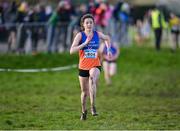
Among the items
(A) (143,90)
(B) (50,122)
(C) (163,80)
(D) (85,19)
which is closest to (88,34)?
(D) (85,19)

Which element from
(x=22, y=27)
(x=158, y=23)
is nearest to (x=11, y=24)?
(x=22, y=27)

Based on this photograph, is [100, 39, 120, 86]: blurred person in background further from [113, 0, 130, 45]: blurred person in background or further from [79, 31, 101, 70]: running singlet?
[79, 31, 101, 70]: running singlet

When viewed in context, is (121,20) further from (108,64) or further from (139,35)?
(139,35)

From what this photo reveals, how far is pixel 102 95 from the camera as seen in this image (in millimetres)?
21672

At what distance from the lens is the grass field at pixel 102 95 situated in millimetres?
13703

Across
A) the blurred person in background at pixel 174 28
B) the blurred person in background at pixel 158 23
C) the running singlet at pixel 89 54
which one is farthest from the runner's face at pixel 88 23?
the blurred person in background at pixel 174 28

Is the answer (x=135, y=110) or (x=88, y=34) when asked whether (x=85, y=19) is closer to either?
(x=88, y=34)

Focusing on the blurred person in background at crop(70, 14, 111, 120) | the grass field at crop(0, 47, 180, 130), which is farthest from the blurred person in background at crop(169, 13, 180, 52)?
the blurred person in background at crop(70, 14, 111, 120)

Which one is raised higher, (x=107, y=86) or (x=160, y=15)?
(x=160, y=15)

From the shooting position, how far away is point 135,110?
653 inches

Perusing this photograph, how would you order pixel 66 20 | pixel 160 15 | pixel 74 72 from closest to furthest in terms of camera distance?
1. pixel 74 72
2. pixel 66 20
3. pixel 160 15

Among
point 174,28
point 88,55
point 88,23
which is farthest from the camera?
point 174,28

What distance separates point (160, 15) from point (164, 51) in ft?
6.45

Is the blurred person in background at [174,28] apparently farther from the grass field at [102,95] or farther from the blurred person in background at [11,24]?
the blurred person in background at [11,24]
